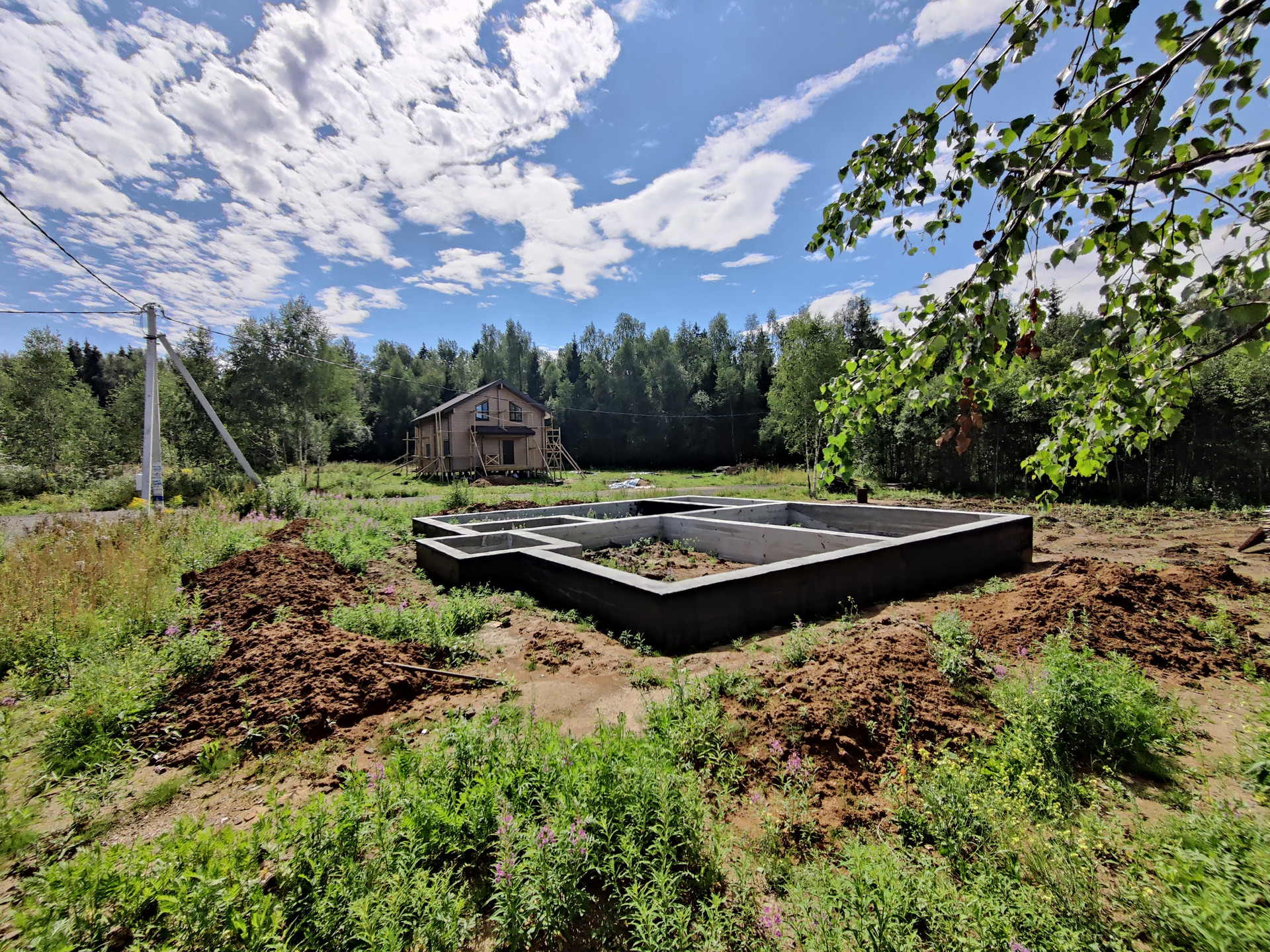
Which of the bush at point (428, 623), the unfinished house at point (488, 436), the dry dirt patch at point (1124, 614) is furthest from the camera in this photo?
the unfinished house at point (488, 436)

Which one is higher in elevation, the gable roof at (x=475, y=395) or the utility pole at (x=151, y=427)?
the gable roof at (x=475, y=395)

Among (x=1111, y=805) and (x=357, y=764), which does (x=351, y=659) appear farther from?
(x=1111, y=805)

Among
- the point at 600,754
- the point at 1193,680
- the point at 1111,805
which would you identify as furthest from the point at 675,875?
the point at 1193,680

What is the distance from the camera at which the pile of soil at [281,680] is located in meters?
3.11

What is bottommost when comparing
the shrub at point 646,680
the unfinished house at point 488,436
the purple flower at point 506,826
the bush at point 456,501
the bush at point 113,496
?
the shrub at point 646,680

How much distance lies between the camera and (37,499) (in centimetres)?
1708

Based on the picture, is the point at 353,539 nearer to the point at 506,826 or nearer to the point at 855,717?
the point at 506,826

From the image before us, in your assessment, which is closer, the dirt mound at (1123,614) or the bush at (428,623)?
the dirt mound at (1123,614)

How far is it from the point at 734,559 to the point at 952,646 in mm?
4070

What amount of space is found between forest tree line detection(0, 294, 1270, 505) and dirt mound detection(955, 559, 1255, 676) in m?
1.32

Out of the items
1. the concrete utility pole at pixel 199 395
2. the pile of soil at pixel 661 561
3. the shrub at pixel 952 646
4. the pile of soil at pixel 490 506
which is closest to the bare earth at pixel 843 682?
the shrub at pixel 952 646

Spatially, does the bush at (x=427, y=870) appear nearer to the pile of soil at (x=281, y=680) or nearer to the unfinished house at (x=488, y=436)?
the pile of soil at (x=281, y=680)

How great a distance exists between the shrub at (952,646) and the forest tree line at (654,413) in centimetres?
201

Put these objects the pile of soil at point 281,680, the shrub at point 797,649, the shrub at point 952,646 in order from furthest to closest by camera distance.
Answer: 1. the shrub at point 797,649
2. the shrub at point 952,646
3. the pile of soil at point 281,680
